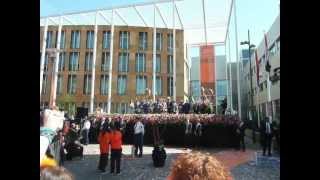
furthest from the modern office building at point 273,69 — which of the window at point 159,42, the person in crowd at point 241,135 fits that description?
the window at point 159,42

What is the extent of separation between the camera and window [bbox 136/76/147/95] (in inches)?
262

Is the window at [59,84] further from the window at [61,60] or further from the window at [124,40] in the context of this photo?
the window at [124,40]

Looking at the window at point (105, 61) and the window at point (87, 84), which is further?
the window at point (105, 61)

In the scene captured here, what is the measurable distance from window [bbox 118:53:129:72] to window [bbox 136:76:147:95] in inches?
12.5

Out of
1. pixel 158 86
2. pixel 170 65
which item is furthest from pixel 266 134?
pixel 170 65

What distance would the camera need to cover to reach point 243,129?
5.35 meters

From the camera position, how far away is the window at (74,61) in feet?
20.2

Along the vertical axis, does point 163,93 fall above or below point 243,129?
above

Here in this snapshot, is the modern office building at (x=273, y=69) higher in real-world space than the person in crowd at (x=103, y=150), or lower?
higher

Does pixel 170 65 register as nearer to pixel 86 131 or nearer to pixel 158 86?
pixel 158 86

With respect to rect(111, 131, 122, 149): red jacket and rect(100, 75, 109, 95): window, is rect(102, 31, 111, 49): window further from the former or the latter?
rect(111, 131, 122, 149): red jacket

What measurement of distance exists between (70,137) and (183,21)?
4442 mm
